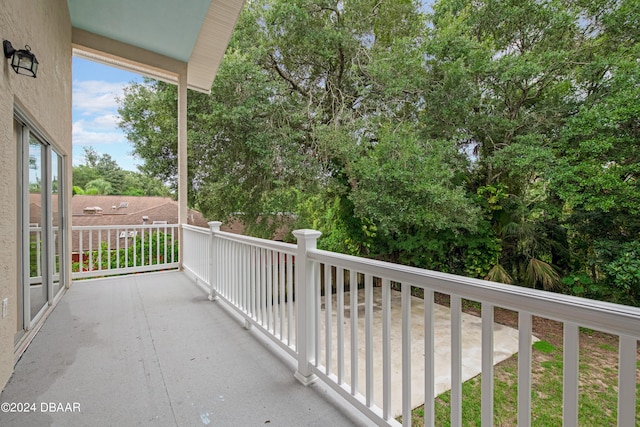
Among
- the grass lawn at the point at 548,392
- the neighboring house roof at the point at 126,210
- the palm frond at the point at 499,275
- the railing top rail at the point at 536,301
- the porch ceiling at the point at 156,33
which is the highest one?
the porch ceiling at the point at 156,33

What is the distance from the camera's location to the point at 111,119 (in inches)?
323

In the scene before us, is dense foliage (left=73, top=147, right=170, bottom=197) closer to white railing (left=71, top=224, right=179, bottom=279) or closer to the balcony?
white railing (left=71, top=224, right=179, bottom=279)

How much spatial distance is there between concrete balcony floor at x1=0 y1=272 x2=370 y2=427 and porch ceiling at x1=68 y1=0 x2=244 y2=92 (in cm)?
417

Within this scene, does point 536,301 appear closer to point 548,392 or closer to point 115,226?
point 548,392

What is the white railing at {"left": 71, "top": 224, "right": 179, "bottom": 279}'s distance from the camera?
5.16 metres

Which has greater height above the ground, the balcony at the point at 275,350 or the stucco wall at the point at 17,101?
the stucco wall at the point at 17,101

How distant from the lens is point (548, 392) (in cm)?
289

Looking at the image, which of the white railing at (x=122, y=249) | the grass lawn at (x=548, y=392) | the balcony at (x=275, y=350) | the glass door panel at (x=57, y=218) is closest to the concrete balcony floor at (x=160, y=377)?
the balcony at (x=275, y=350)

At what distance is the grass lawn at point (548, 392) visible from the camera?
2459 millimetres

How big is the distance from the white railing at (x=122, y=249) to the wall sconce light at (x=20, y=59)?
346 centimetres

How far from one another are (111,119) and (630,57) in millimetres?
10885

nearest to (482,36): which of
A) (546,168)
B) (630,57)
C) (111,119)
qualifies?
(630,57)

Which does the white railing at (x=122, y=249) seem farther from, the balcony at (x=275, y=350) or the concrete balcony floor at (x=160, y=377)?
the concrete balcony floor at (x=160, y=377)

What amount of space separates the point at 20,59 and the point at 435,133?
598 cm
